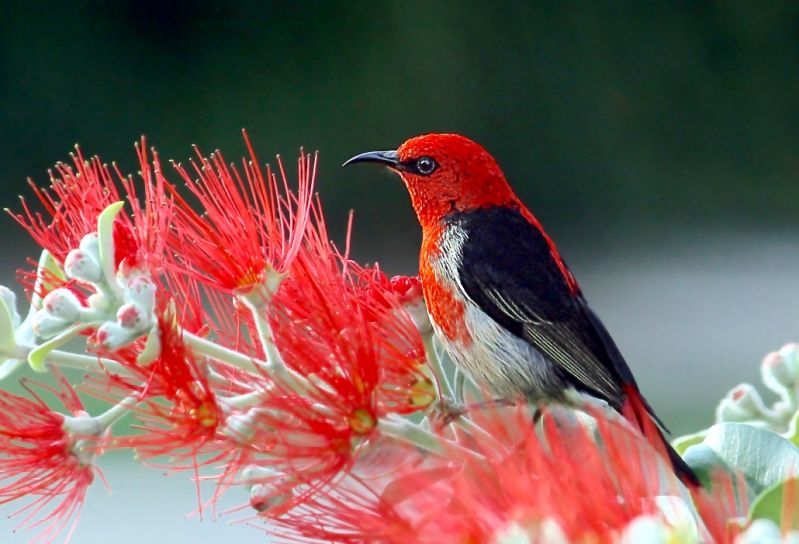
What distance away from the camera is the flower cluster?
0.42m

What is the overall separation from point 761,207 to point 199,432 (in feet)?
10.4

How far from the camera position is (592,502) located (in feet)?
1.11

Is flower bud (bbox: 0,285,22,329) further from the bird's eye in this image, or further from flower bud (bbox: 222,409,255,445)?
the bird's eye

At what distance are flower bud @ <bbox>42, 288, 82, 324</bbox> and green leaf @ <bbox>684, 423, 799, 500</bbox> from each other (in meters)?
0.26

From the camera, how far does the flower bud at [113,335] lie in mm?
447

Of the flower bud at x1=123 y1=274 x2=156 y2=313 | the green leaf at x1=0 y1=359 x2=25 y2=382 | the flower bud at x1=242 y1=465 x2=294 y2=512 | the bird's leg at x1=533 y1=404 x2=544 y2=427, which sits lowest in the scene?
the bird's leg at x1=533 y1=404 x2=544 y2=427

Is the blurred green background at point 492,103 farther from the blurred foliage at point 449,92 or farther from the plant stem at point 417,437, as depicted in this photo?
the plant stem at point 417,437

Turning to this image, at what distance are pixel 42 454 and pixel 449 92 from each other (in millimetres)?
2841

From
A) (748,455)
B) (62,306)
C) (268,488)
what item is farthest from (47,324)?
(748,455)

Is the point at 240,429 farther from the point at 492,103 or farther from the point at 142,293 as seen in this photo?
the point at 492,103

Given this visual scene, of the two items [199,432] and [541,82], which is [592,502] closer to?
[199,432]

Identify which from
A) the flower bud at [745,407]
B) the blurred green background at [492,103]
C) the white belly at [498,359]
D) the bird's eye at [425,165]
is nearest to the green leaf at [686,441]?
the flower bud at [745,407]

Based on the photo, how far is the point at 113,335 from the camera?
0.45 meters

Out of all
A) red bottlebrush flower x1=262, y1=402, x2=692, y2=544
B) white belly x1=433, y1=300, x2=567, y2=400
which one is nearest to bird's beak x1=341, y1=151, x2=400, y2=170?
white belly x1=433, y1=300, x2=567, y2=400
